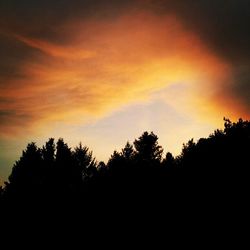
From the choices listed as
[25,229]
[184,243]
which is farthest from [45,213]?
[184,243]

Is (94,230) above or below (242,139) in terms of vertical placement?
below

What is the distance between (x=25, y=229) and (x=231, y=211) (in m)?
23.0

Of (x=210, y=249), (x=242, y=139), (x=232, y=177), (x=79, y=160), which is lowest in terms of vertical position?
(x=210, y=249)

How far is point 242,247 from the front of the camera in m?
17.3

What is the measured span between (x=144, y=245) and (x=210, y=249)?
5300mm

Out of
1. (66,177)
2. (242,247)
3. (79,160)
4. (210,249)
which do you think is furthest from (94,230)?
(79,160)

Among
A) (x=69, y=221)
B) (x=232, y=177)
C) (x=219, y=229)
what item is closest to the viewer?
(x=219, y=229)

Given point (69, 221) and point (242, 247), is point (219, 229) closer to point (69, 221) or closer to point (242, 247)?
point (242, 247)

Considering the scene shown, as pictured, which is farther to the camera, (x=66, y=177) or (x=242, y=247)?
(x=66, y=177)

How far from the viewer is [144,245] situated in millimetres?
22078

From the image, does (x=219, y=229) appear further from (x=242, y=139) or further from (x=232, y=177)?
A: (x=242, y=139)

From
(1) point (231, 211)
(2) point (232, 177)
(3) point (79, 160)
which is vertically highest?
(3) point (79, 160)

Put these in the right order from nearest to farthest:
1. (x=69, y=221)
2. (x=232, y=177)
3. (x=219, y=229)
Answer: (x=219, y=229) → (x=232, y=177) → (x=69, y=221)

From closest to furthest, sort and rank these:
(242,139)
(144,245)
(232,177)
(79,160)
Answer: (232,177) < (144,245) < (242,139) < (79,160)
